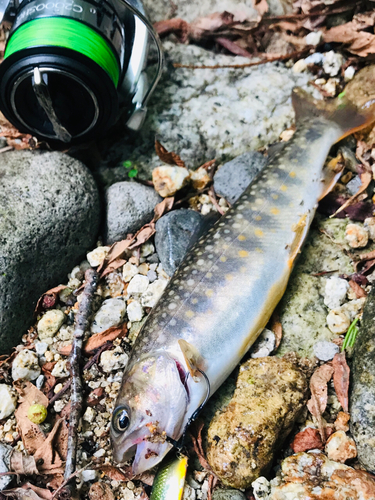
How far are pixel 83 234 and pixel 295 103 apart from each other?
189 cm

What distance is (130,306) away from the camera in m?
3.01

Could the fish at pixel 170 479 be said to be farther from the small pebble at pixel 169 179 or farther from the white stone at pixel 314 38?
the white stone at pixel 314 38

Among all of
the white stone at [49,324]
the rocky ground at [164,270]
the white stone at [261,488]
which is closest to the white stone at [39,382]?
the rocky ground at [164,270]

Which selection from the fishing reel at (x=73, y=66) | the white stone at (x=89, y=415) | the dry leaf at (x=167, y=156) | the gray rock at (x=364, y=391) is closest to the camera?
the gray rock at (x=364, y=391)

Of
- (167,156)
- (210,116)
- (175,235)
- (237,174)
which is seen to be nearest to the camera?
(175,235)

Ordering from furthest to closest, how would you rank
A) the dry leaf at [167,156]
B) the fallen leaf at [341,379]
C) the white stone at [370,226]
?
the dry leaf at [167,156]
the white stone at [370,226]
the fallen leaf at [341,379]

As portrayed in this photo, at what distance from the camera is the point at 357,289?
9.52 feet

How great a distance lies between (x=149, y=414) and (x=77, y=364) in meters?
0.67

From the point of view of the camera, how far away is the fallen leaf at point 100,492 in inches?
96.1

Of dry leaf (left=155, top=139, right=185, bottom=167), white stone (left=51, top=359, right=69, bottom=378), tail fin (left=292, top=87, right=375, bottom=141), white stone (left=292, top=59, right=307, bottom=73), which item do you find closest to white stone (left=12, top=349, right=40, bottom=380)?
white stone (left=51, top=359, right=69, bottom=378)

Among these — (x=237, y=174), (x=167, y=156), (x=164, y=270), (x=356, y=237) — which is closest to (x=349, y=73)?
(x=237, y=174)

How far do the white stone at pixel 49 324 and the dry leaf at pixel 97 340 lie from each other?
0.47 ft

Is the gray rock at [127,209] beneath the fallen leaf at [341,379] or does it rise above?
above

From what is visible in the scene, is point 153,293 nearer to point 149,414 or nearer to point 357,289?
point 149,414
